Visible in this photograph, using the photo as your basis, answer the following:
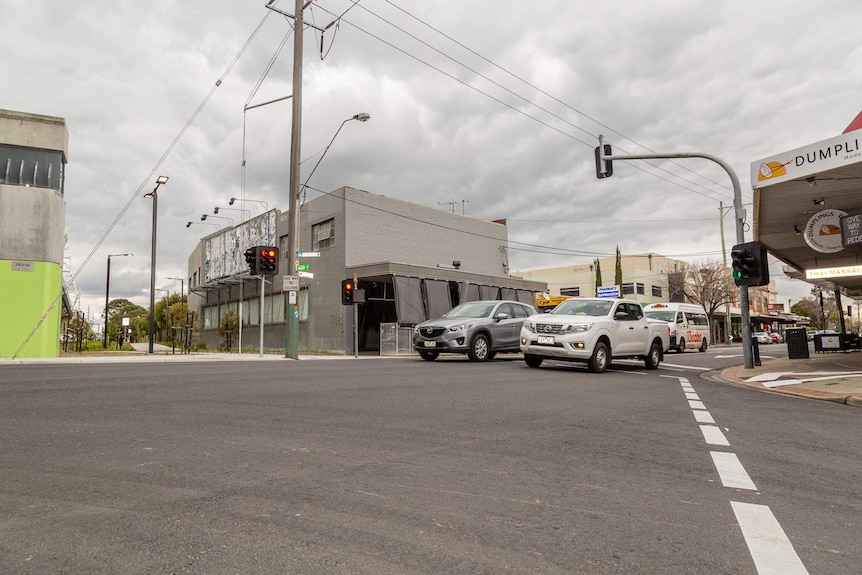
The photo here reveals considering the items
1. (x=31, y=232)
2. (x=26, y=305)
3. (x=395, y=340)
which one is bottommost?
(x=395, y=340)

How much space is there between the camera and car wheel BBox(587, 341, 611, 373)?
13.8m

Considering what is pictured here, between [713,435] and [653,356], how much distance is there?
10.6 m

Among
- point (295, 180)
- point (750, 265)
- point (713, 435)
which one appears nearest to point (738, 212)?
point (750, 265)

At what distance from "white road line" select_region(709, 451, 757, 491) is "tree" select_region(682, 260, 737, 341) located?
61.1m

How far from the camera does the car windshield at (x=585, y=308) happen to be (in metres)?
14.6

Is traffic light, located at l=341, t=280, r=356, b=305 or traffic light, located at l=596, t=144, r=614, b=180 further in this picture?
traffic light, located at l=341, t=280, r=356, b=305

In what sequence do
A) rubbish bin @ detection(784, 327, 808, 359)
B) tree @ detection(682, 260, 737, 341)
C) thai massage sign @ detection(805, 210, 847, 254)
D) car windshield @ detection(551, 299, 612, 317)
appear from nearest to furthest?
1. car windshield @ detection(551, 299, 612, 317)
2. thai massage sign @ detection(805, 210, 847, 254)
3. rubbish bin @ detection(784, 327, 808, 359)
4. tree @ detection(682, 260, 737, 341)

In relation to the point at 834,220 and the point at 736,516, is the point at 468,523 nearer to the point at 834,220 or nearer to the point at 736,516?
the point at 736,516

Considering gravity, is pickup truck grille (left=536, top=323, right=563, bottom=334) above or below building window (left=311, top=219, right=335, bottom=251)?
below

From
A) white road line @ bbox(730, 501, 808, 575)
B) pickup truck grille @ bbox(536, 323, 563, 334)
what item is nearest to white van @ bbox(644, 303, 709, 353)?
pickup truck grille @ bbox(536, 323, 563, 334)

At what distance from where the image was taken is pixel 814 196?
46.9ft

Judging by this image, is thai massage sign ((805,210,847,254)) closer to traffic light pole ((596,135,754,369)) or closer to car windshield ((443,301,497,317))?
traffic light pole ((596,135,754,369))

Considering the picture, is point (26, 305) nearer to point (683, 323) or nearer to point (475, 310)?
point (475, 310)

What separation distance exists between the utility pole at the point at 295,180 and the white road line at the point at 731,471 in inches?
636
